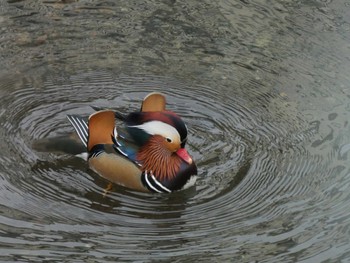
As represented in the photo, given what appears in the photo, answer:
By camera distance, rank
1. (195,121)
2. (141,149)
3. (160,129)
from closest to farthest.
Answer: (160,129)
(141,149)
(195,121)

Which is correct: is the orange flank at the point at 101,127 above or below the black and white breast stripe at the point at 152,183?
above

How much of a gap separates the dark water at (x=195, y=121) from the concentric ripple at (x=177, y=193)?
0.01 metres

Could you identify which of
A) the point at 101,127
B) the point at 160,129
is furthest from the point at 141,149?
the point at 101,127

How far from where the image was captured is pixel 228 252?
5953 millimetres

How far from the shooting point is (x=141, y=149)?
7008 millimetres

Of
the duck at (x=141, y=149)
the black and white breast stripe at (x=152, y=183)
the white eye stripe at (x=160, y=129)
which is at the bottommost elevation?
the black and white breast stripe at (x=152, y=183)

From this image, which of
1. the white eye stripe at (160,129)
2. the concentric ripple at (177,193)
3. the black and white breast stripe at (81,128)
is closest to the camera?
the concentric ripple at (177,193)

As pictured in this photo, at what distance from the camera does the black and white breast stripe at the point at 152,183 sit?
687 centimetres

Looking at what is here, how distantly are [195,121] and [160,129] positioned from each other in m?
0.91

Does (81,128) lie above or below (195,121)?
below

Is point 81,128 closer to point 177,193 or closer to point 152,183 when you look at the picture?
point 152,183

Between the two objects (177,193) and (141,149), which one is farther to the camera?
(141,149)

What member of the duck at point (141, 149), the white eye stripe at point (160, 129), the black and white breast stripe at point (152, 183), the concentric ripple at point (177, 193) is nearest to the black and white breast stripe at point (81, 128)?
the duck at point (141, 149)

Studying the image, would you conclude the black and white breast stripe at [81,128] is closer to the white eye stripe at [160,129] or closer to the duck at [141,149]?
the duck at [141,149]
